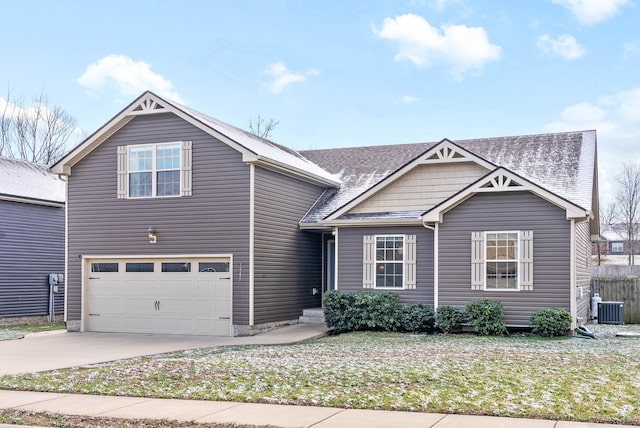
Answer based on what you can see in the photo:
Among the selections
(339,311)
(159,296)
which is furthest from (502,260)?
(159,296)

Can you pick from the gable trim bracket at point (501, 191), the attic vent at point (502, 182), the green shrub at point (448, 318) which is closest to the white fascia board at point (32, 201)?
the gable trim bracket at point (501, 191)

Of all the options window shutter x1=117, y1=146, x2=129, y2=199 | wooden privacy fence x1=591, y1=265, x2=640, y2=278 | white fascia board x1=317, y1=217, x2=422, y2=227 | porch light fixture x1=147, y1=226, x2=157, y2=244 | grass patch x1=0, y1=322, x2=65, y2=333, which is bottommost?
grass patch x1=0, y1=322, x2=65, y2=333

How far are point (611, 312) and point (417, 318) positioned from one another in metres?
7.56

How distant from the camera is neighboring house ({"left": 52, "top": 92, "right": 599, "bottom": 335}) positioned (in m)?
18.7

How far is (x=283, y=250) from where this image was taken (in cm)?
2147

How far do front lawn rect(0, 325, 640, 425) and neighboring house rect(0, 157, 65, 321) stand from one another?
481 inches

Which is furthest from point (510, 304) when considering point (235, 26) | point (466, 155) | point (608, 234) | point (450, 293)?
point (608, 234)

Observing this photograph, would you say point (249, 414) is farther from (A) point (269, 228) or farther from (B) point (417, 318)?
(A) point (269, 228)

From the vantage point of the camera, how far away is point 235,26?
2139 centimetres

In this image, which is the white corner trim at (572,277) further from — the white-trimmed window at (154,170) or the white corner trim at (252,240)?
the white-trimmed window at (154,170)

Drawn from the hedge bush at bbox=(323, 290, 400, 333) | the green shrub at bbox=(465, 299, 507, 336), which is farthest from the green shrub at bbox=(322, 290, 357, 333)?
the green shrub at bbox=(465, 299, 507, 336)

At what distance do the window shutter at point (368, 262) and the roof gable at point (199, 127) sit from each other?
3.13 m

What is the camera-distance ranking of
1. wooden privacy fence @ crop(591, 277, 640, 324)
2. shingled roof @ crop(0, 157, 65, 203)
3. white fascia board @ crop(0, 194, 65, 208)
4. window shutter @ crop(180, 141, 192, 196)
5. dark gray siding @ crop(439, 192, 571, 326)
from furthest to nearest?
shingled roof @ crop(0, 157, 65, 203), white fascia board @ crop(0, 194, 65, 208), wooden privacy fence @ crop(591, 277, 640, 324), window shutter @ crop(180, 141, 192, 196), dark gray siding @ crop(439, 192, 571, 326)

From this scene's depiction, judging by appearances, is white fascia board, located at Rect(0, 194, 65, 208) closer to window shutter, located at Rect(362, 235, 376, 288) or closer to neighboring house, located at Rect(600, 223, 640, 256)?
window shutter, located at Rect(362, 235, 376, 288)
